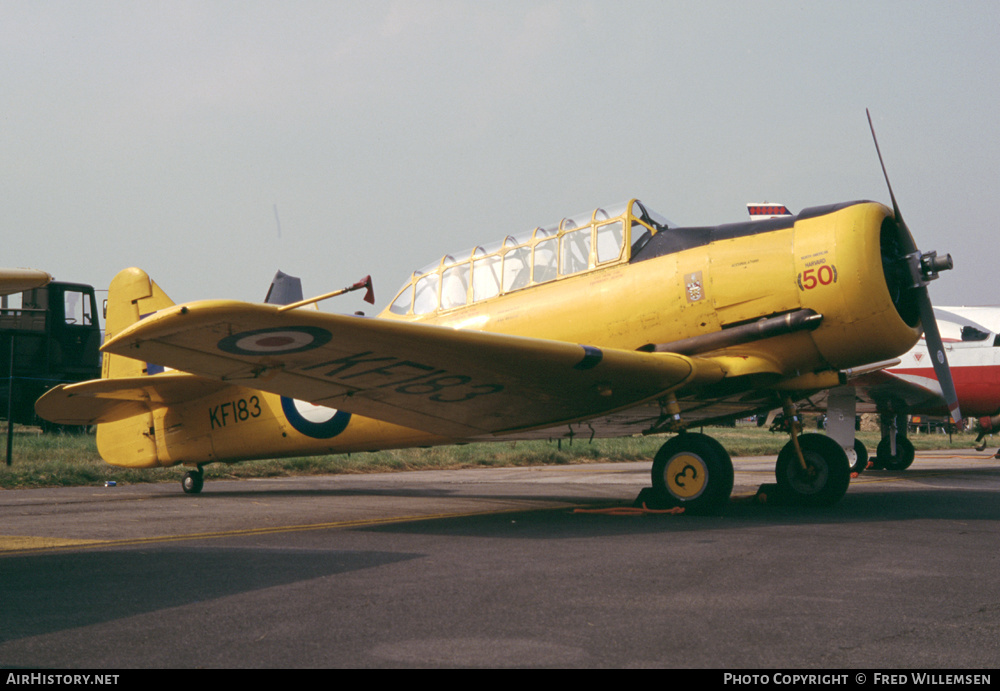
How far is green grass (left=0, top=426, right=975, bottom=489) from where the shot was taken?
11.9 metres

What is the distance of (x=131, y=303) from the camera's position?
10.4 metres

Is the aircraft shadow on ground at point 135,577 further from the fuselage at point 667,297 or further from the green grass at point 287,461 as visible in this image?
the green grass at point 287,461

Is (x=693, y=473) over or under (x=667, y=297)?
under

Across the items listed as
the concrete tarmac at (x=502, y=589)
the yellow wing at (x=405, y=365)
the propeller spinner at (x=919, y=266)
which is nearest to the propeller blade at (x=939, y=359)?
the propeller spinner at (x=919, y=266)

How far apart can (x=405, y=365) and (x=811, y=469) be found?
14.5ft

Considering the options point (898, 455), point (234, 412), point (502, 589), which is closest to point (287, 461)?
point (234, 412)

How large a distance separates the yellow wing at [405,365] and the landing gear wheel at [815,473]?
1747mm

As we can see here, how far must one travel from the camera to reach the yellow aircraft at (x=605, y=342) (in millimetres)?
5891

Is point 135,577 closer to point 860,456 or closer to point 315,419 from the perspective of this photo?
point 315,419

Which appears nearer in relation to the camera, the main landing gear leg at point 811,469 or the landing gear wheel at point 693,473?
the landing gear wheel at point 693,473

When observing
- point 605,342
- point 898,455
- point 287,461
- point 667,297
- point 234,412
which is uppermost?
point 667,297

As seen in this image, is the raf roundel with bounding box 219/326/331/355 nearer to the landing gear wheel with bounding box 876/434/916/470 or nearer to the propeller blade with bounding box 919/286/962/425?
the propeller blade with bounding box 919/286/962/425

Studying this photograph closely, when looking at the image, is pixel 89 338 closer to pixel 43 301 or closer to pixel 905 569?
pixel 43 301

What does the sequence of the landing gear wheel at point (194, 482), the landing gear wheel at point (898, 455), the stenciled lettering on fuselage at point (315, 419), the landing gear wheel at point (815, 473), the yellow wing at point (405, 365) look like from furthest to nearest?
the landing gear wheel at point (898, 455) → the landing gear wheel at point (194, 482) → the stenciled lettering on fuselage at point (315, 419) → the landing gear wheel at point (815, 473) → the yellow wing at point (405, 365)
